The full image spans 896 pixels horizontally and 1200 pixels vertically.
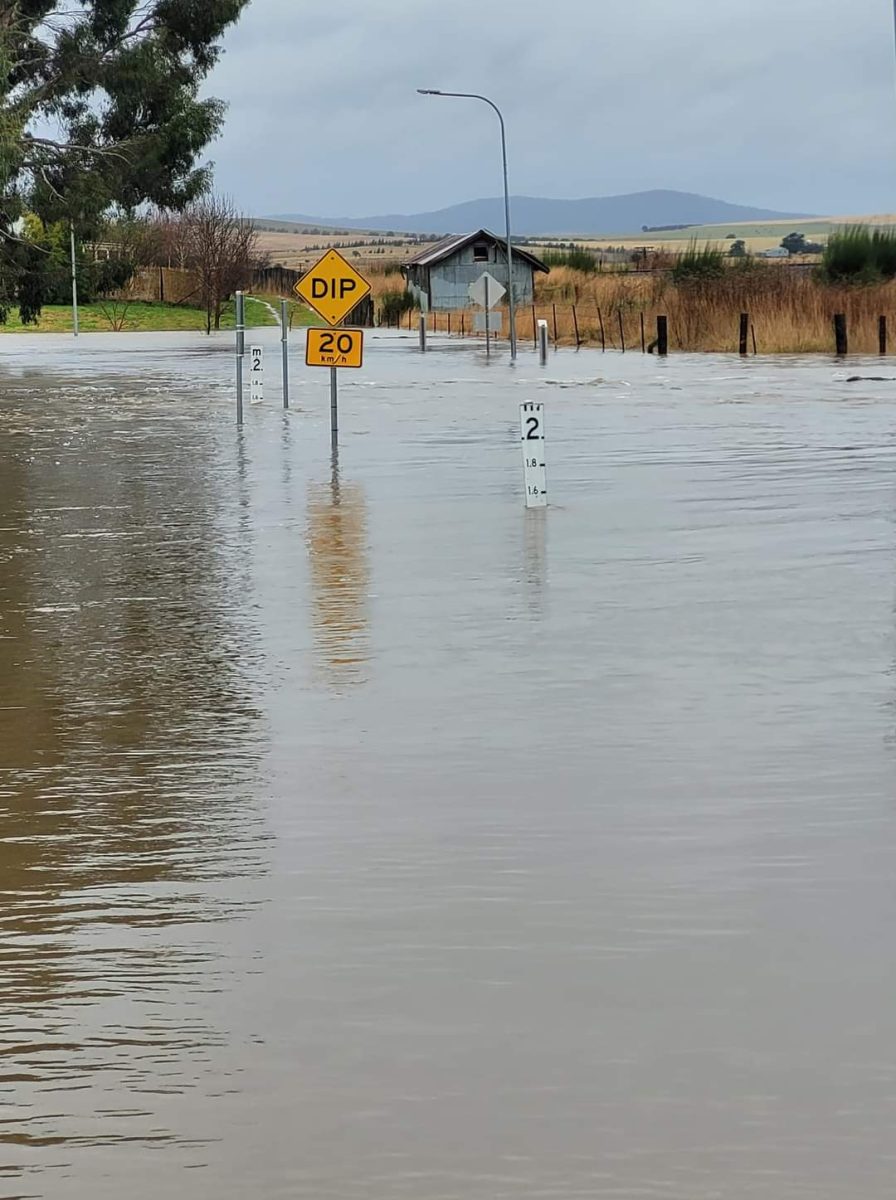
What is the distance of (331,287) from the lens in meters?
23.9

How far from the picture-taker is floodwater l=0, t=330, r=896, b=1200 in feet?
14.4

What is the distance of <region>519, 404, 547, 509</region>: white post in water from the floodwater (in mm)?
897

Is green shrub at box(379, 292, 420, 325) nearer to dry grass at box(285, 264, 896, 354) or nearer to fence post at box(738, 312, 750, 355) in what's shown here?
dry grass at box(285, 264, 896, 354)

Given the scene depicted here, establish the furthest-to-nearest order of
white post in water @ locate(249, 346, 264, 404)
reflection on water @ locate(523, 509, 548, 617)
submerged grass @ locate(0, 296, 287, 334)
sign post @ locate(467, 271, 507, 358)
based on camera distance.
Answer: submerged grass @ locate(0, 296, 287, 334) < sign post @ locate(467, 271, 507, 358) < white post in water @ locate(249, 346, 264, 404) < reflection on water @ locate(523, 509, 548, 617)

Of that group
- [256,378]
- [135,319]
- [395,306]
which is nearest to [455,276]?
[395,306]

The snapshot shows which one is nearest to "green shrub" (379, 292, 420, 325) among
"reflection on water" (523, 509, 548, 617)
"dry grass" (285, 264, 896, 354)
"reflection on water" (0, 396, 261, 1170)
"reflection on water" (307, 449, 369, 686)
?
"dry grass" (285, 264, 896, 354)

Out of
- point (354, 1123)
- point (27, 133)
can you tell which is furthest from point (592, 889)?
point (27, 133)

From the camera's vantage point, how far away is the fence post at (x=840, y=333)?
54.1 meters

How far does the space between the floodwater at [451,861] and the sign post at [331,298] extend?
23.9 feet

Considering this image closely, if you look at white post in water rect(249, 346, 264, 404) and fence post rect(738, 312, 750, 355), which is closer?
white post in water rect(249, 346, 264, 404)

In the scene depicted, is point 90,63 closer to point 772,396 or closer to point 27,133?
point 27,133

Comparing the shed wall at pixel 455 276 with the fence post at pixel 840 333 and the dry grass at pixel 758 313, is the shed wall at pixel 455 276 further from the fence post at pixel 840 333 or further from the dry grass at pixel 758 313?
the fence post at pixel 840 333

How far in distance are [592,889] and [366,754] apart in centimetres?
227

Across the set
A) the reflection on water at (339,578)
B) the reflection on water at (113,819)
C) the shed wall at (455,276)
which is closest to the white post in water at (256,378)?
the reflection on water at (339,578)
